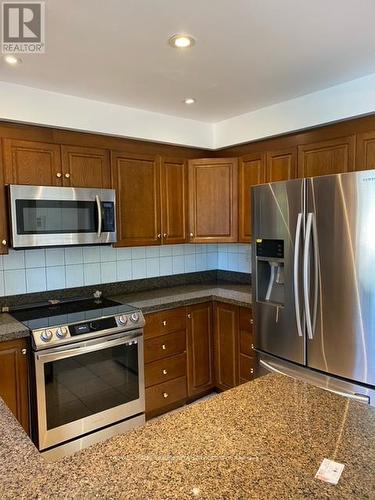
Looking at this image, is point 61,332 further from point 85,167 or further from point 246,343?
point 246,343

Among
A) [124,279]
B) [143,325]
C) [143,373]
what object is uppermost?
[124,279]

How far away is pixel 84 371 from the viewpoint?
2.49 metres

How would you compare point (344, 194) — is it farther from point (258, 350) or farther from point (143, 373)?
point (143, 373)

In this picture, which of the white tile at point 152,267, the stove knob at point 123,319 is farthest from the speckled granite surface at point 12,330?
the white tile at point 152,267

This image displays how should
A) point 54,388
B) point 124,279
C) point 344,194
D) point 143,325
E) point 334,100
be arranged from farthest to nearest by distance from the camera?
point 124,279, point 143,325, point 334,100, point 54,388, point 344,194

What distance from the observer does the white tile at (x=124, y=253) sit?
333cm

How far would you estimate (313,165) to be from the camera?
2752mm

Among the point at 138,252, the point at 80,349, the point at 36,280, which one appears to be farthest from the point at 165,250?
the point at 80,349

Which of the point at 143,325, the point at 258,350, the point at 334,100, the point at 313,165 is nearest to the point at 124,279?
the point at 143,325

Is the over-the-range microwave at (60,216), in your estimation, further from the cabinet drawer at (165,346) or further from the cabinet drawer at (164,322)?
the cabinet drawer at (165,346)

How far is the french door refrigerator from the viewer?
2051mm

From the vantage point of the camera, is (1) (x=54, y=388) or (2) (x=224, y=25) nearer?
A: (2) (x=224, y=25)

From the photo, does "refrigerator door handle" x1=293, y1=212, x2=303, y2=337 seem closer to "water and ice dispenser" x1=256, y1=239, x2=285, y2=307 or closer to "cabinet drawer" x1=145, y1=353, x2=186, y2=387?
"water and ice dispenser" x1=256, y1=239, x2=285, y2=307

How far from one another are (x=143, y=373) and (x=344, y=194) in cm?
→ 192
